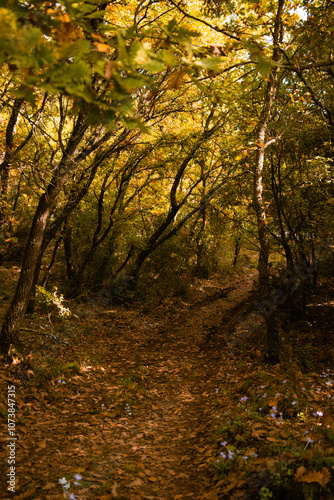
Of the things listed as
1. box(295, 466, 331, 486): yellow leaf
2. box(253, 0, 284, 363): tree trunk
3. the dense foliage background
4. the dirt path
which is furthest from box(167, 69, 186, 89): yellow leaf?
box(253, 0, 284, 363): tree trunk

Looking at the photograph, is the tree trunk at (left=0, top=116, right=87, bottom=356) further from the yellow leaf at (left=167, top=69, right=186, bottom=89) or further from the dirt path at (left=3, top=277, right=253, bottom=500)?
the yellow leaf at (left=167, top=69, right=186, bottom=89)

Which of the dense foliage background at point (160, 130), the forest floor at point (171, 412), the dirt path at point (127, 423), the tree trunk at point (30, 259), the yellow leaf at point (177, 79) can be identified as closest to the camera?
the dense foliage background at point (160, 130)

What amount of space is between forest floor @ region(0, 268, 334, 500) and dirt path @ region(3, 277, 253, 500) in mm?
19

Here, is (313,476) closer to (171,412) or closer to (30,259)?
(171,412)

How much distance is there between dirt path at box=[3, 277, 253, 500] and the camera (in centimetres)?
340

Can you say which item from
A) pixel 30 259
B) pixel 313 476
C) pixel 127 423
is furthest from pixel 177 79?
pixel 127 423

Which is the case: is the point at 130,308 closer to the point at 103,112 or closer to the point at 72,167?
the point at 72,167

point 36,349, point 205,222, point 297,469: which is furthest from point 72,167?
point 205,222

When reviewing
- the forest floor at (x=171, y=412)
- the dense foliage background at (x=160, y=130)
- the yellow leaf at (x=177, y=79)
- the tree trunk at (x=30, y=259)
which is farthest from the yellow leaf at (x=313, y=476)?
the tree trunk at (x=30, y=259)

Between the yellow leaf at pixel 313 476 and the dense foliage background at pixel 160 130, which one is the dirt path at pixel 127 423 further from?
the dense foliage background at pixel 160 130

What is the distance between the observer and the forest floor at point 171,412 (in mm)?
3158

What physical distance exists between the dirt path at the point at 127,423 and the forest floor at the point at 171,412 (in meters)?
0.02

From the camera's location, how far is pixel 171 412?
5359mm

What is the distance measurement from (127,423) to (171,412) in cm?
81
